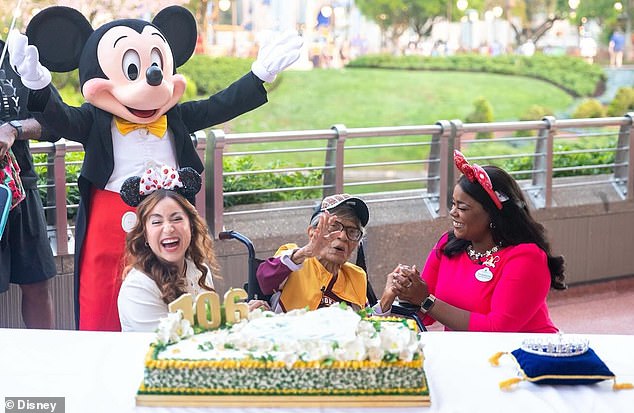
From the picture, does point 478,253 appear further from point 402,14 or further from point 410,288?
point 402,14

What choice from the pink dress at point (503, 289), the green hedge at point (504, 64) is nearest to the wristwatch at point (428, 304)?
the pink dress at point (503, 289)

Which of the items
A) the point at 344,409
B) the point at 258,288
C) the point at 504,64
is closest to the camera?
the point at 344,409

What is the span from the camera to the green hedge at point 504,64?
19.8m

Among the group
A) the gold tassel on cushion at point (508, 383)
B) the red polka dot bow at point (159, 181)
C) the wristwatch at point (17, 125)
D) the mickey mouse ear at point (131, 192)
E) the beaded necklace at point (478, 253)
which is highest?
the wristwatch at point (17, 125)

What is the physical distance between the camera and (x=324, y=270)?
10.7 feet

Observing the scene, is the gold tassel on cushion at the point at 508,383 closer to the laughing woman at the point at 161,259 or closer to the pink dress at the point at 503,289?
the pink dress at the point at 503,289

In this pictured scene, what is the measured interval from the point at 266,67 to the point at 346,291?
0.95 metres

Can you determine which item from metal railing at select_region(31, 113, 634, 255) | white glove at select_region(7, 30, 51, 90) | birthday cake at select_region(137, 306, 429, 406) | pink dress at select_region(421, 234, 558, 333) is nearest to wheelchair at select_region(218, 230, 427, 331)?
pink dress at select_region(421, 234, 558, 333)

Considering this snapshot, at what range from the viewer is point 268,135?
486cm

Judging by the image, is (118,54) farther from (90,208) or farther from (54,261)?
(54,261)

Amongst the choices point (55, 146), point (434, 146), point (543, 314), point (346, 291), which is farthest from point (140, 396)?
point (434, 146)

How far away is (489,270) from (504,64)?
17866mm

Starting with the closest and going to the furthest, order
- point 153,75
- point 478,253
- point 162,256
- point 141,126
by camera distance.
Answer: point 162,256 < point 478,253 < point 153,75 < point 141,126

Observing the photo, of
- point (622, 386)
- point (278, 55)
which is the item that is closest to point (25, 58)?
point (278, 55)
